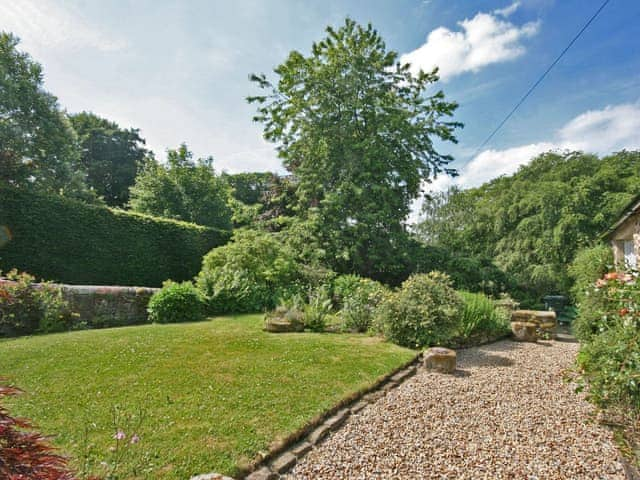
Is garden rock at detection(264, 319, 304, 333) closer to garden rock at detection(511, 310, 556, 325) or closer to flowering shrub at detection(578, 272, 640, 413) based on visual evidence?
flowering shrub at detection(578, 272, 640, 413)

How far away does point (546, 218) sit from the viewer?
1195cm

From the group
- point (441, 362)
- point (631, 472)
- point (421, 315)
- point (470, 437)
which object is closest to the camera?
point (631, 472)

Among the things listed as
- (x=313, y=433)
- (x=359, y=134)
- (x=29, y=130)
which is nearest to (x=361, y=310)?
(x=313, y=433)

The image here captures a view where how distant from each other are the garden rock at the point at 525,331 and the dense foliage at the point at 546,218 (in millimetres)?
5078

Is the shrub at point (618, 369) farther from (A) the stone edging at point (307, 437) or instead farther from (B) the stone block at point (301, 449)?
(B) the stone block at point (301, 449)

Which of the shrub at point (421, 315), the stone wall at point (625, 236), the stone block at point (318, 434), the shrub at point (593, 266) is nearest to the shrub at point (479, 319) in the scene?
the shrub at point (421, 315)

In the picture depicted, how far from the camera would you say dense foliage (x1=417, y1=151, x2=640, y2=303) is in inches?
441

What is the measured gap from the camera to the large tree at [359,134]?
35.6 ft

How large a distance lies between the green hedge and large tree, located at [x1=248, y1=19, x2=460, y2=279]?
A: 500cm

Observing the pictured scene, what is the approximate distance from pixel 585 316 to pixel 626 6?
492cm

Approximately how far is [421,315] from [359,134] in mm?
8055

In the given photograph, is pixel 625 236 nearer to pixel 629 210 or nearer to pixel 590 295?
pixel 629 210

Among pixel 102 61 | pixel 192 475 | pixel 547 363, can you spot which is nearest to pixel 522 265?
pixel 547 363

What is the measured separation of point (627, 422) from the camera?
2.97 metres
